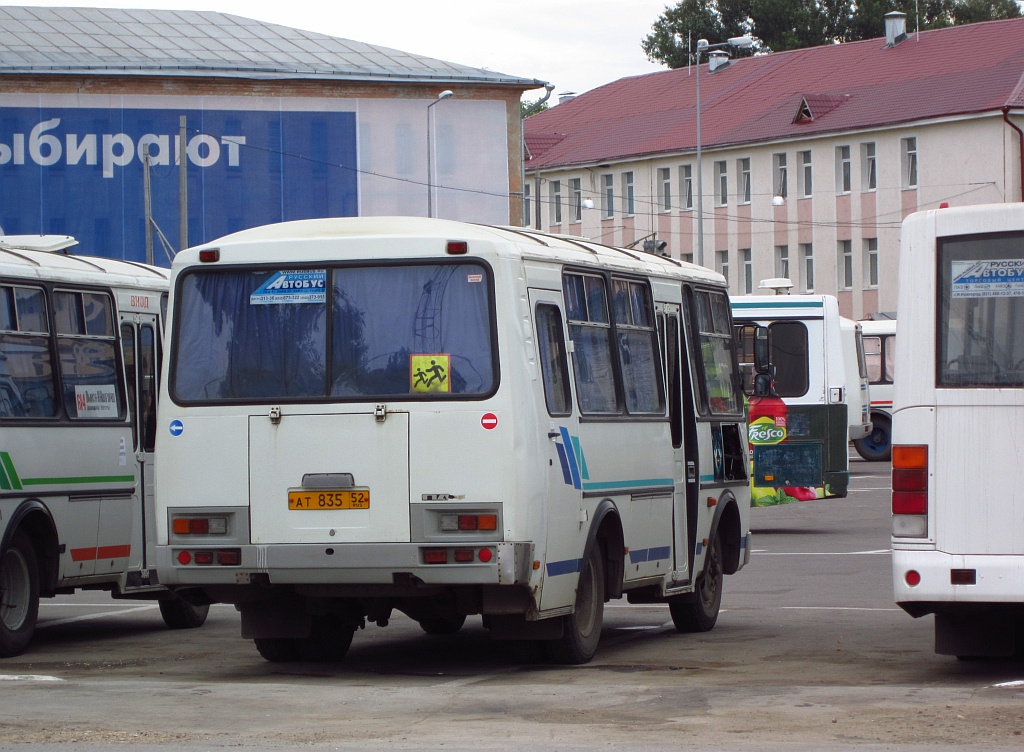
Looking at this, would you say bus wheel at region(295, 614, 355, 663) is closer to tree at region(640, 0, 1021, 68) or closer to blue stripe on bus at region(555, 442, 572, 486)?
blue stripe on bus at region(555, 442, 572, 486)

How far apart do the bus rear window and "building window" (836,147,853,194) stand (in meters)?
60.8

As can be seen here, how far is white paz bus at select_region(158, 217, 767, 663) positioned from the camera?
11203 millimetres

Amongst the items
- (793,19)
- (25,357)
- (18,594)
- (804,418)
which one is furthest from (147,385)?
(793,19)

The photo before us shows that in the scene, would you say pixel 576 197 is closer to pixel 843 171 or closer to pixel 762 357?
pixel 843 171

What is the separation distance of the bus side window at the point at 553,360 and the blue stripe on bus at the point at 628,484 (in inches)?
23.5

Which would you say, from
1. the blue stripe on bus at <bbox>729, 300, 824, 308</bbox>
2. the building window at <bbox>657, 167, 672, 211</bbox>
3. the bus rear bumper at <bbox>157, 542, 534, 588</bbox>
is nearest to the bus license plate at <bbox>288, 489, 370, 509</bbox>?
the bus rear bumper at <bbox>157, 542, 534, 588</bbox>

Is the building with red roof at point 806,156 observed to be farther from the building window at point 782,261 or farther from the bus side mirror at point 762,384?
the bus side mirror at point 762,384

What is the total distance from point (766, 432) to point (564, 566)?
14.6m

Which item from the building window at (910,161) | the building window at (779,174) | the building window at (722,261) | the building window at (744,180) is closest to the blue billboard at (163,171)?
the building window at (910,161)

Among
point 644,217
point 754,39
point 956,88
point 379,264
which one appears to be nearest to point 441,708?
point 379,264

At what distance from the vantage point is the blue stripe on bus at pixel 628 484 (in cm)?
1228

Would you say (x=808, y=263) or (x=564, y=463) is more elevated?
(x=808, y=263)

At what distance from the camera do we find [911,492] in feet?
34.2

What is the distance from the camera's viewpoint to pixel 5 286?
13.3 meters
